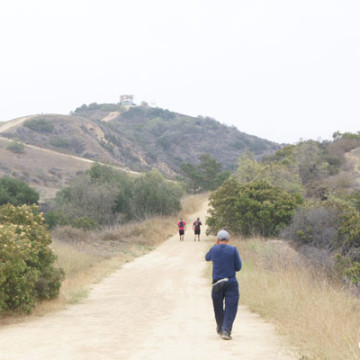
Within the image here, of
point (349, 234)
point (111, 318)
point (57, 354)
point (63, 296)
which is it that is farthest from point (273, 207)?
point (57, 354)

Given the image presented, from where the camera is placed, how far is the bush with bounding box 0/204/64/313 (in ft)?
36.1

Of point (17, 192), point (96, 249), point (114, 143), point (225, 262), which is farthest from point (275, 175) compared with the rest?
point (114, 143)

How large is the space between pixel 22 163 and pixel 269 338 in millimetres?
73037

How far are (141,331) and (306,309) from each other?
9.55 ft

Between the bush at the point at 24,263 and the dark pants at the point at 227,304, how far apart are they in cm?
457

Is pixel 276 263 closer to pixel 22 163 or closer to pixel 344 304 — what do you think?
pixel 344 304

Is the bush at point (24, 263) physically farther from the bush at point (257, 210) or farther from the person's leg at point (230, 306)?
the bush at point (257, 210)

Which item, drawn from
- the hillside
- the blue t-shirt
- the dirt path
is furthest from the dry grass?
the hillside

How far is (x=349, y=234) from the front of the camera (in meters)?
22.0

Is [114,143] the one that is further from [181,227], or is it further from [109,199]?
[181,227]

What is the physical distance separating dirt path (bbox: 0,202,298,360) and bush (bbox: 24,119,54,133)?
100 metres

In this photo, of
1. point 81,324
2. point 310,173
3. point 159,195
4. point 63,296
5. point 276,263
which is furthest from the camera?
point 310,173

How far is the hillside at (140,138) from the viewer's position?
350 feet

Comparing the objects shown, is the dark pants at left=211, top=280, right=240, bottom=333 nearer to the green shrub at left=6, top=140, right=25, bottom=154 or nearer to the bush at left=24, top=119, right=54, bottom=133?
the green shrub at left=6, top=140, right=25, bottom=154
